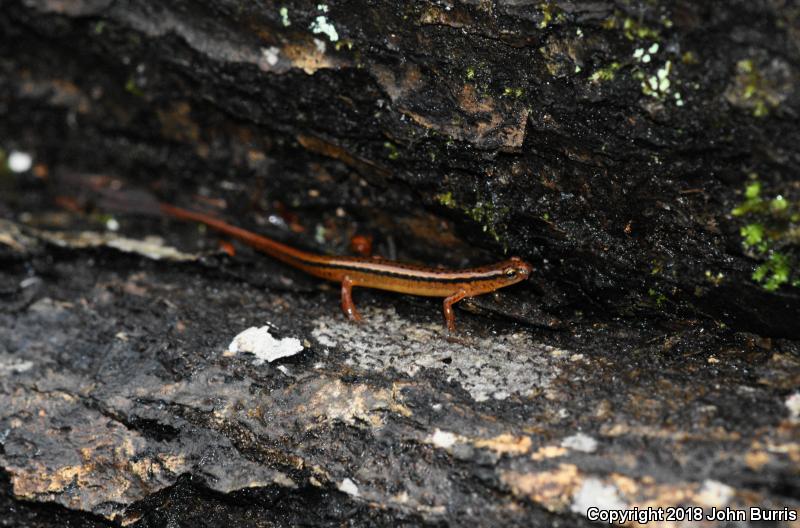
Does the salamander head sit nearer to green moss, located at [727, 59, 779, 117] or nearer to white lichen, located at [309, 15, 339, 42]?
green moss, located at [727, 59, 779, 117]

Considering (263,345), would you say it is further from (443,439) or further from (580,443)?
(580,443)

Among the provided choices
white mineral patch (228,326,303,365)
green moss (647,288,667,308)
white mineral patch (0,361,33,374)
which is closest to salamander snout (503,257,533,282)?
green moss (647,288,667,308)

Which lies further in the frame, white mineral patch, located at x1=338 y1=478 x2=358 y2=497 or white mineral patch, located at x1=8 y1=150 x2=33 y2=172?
white mineral patch, located at x1=8 y1=150 x2=33 y2=172

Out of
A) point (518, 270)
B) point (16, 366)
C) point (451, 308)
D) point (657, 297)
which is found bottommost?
point (16, 366)

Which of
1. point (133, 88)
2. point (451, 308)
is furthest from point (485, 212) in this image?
point (133, 88)

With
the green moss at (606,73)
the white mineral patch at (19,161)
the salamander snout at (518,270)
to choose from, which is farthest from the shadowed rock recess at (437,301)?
the white mineral patch at (19,161)

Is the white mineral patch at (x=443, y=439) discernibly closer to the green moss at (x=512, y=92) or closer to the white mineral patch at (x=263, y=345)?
the white mineral patch at (x=263, y=345)
